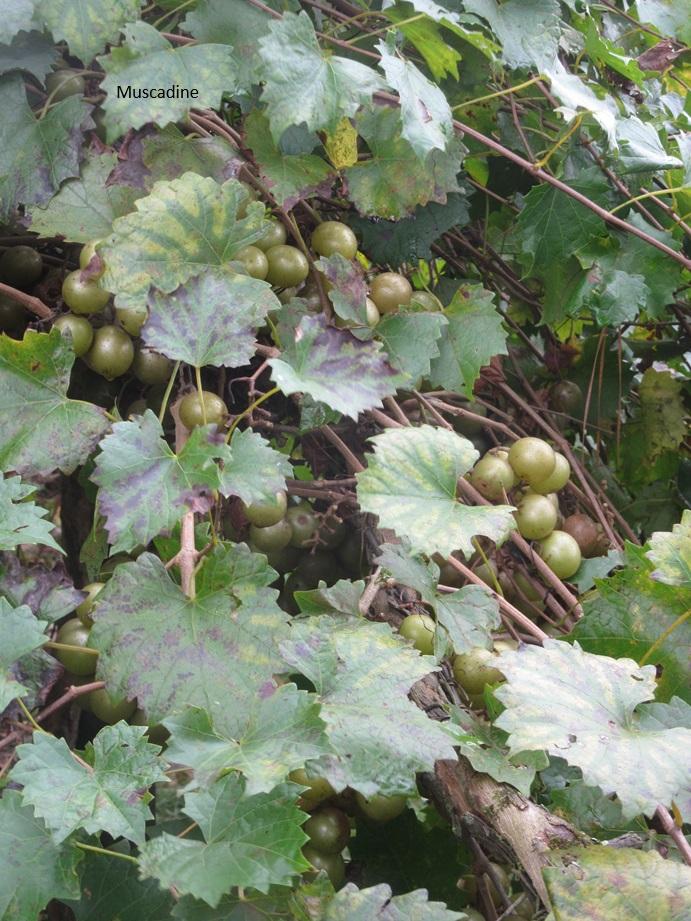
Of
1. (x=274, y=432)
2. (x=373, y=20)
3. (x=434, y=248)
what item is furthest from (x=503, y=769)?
(x=373, y=20)

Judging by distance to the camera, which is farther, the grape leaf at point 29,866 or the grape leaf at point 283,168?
the grape leaf at point 283,168

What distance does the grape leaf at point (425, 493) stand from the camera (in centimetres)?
91

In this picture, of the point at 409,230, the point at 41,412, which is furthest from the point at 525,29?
the point at 41,412

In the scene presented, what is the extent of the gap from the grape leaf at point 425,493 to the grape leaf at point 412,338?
0.14 metres

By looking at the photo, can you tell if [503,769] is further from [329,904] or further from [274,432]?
[274,432]

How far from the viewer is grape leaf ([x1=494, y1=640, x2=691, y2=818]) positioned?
0.71 metres

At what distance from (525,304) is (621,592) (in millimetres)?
672

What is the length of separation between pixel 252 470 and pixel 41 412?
233 mm

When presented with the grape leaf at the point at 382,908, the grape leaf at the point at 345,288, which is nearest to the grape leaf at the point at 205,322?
the grape leaf at the point at 345,288

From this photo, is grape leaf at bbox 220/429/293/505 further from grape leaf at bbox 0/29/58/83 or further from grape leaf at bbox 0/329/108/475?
grape leaf at bbox 0/29/58/83

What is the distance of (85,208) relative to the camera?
1055 mm

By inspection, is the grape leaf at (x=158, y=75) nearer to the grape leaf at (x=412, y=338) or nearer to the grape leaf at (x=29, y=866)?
the grape leaf at (x=412, y=338)

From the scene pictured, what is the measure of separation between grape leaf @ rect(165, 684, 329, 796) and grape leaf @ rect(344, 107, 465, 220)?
63 centimetres

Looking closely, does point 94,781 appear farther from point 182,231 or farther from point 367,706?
point 182,231
